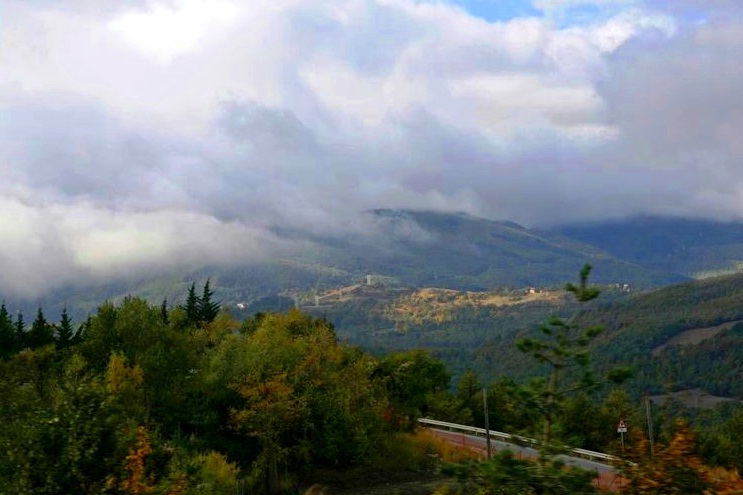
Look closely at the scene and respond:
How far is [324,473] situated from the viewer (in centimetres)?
4453

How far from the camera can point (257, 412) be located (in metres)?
40.6

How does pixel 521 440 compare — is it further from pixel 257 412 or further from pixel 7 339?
pixel 7 339

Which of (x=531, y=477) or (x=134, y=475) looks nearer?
(x=531, y=477)

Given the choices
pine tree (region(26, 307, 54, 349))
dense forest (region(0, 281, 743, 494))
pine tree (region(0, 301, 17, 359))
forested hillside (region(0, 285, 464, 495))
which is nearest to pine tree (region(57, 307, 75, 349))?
dense forest (region(0, 281, 743, 494))

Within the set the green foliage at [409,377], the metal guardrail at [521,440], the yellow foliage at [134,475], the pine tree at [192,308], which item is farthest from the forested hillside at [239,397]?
the pine tree at [192,308]

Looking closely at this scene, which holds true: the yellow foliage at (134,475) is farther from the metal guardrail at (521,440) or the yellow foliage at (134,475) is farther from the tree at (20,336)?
the tree at (20,336)

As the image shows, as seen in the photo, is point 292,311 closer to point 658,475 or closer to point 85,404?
point 85,404

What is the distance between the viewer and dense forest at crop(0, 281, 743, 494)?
878 centimetres

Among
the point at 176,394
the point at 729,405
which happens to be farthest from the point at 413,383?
the point at 729,405

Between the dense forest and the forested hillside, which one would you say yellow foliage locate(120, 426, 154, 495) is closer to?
the dense forest

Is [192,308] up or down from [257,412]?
up

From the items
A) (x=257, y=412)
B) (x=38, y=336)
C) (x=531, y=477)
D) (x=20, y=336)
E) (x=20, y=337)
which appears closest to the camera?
(x=531, y=477)

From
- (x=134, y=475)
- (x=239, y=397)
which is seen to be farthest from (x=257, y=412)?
(x=134, y=475)

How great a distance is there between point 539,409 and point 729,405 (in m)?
174
